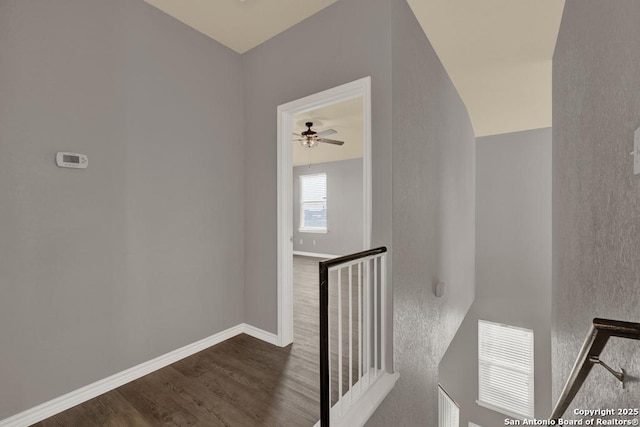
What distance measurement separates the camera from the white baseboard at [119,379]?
1715mm

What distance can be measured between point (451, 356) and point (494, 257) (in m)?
2.19

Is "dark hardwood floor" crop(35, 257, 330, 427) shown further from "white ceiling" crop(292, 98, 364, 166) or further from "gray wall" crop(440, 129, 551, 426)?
"gray wall" crop(440, 129, 551, 426)

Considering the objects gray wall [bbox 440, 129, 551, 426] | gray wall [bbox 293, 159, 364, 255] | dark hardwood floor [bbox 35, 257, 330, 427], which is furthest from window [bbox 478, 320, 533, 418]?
dark hardwood floor [bbox 35, 257, 330, 427]

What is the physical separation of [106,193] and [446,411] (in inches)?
186

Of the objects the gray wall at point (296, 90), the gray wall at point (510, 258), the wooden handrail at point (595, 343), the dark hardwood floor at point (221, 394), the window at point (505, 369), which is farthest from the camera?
the window at point (505, 369)

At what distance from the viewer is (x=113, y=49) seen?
211 cm

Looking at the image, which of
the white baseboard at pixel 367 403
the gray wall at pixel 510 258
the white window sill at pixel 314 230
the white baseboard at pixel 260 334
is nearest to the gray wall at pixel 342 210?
the white window sill at pixel 314 230

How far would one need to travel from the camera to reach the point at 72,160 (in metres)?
1.90

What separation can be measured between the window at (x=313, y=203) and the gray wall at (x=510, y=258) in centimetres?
399

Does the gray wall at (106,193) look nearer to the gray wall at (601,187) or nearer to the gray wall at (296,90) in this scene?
the gray wall at (296,90)

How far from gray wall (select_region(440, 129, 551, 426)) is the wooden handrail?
486 centimetres

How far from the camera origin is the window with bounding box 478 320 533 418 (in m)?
5.28

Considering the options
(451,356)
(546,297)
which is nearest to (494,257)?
(546,297)

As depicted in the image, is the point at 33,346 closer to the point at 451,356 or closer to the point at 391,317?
the point at 391,317
